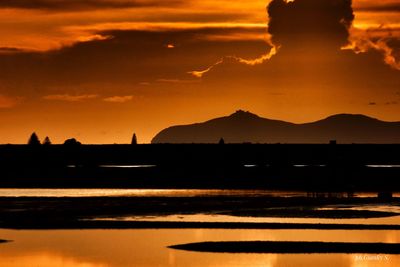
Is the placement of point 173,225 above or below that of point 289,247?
above

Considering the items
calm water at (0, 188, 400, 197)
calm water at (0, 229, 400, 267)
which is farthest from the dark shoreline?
calm water at (0, 188, 400, 197)

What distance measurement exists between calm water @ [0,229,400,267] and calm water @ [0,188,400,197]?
32489 mm

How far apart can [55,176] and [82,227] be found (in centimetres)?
6999

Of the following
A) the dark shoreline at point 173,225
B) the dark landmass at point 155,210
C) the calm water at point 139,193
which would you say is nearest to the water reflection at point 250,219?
the dark landmass at point 155,210

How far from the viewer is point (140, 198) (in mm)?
90438

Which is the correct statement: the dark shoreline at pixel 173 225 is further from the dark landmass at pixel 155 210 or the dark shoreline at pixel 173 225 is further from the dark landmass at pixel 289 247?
the dark landmass at pixel 289 247

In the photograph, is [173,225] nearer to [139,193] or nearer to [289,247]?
[289,247]

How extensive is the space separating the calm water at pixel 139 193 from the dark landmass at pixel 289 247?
124ft

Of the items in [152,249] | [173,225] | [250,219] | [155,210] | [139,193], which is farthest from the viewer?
[139,193]

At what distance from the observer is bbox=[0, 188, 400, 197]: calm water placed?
9581 centimetres

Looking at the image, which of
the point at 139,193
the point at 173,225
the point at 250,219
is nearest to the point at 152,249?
the point at 173,225

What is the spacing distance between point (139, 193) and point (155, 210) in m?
22.7

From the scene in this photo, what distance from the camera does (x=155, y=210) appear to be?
76.6m

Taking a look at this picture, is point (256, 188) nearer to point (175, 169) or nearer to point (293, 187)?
point (293, 187)
